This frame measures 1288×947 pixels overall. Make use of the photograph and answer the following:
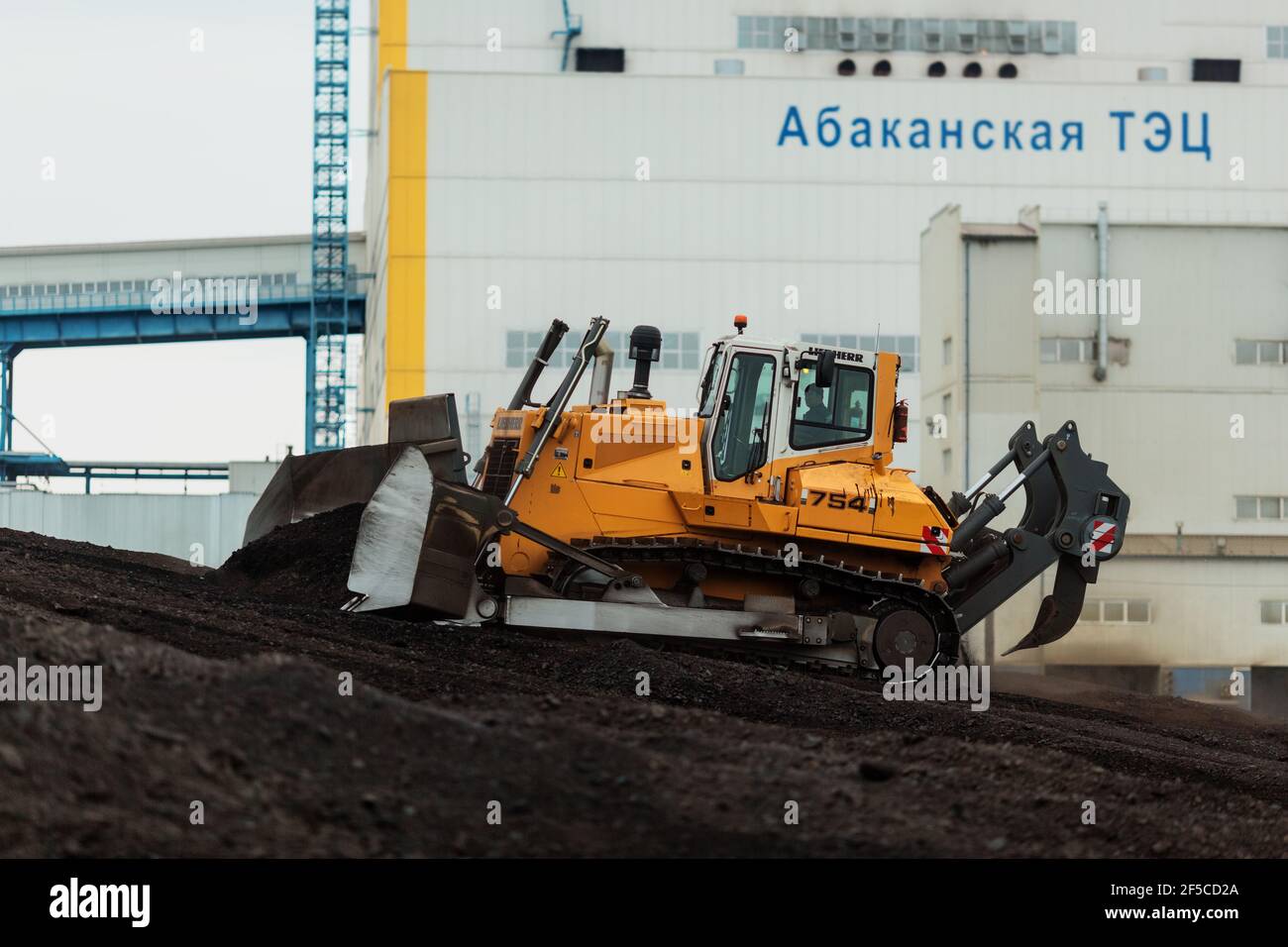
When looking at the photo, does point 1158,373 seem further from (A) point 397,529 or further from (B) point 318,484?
(A) point 397,529

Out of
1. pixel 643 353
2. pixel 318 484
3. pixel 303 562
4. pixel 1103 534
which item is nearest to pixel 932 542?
pixel 1103 534

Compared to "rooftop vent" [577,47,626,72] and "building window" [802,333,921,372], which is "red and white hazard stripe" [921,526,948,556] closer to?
"building window" [802,333,921,372]

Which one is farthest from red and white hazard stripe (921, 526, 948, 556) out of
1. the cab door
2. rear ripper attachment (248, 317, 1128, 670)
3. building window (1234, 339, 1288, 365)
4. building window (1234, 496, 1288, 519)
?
building window (1234, 339, 1288, 365)

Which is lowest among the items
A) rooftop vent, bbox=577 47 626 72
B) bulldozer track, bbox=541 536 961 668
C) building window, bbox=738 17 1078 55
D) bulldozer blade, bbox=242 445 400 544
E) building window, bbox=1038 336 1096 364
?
bulldozer track, bbox=541 536 961 668

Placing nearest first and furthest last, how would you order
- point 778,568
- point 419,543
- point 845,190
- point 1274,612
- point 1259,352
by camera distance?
point 419,543, point 778,568, point 1274,612, point 1259,352, point 845,190

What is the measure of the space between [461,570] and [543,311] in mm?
25831

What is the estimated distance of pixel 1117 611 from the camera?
25.3 m

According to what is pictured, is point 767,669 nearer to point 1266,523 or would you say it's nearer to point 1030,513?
point 1030,513

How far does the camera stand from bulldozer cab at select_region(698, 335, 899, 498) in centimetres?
1443

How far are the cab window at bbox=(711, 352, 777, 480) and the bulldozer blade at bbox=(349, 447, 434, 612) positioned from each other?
2.52 meters

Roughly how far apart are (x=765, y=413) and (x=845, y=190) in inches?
1085

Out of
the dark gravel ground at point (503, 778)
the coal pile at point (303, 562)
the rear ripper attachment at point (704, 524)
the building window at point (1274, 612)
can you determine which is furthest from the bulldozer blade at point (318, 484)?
the building window at point (1274, 612)

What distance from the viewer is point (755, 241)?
133ft

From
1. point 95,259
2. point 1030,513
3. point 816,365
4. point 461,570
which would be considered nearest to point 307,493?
point 461,570
